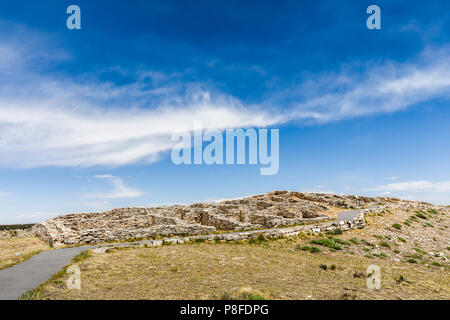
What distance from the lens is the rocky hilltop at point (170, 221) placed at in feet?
74.4

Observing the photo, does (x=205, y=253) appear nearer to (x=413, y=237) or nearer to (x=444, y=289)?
(x=444, y=289)

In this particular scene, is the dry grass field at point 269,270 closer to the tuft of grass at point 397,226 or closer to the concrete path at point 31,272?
the concrete path at point 31,272

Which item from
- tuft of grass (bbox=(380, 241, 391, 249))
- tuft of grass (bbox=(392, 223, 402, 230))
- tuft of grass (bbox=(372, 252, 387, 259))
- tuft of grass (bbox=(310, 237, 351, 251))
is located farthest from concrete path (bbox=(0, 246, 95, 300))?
tuft of grass (bbox=(392, 223, 402, 230))

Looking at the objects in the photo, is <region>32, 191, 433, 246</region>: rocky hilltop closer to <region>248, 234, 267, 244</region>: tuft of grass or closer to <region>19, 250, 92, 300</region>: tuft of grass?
<region>248, 234, 267, 244</region>: tuft of grass

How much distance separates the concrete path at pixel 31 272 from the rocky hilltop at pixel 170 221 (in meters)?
5.24

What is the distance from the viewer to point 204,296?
888 centimetres

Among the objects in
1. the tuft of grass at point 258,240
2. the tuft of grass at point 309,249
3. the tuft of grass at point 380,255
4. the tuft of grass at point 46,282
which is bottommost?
the tuft of grass at point 380,255

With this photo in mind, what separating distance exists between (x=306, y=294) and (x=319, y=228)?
15029mm

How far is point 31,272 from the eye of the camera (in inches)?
492

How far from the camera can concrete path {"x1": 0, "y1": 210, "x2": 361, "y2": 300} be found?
9930 millimetres

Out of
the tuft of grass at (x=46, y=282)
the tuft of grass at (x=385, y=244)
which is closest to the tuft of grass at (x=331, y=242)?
the tuft of grass at (x=385, y=244)

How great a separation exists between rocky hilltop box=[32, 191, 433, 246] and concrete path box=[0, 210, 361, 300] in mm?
5245
